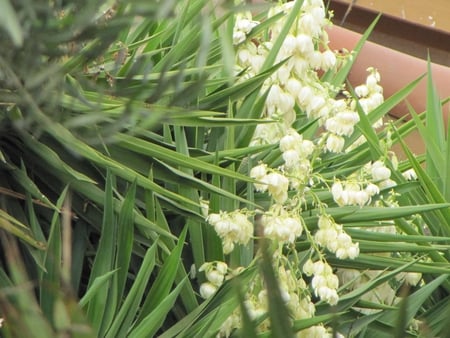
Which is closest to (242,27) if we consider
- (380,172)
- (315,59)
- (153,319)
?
(315,59)

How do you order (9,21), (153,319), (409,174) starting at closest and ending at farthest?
1. (9,21)
2. (153,319)
3. (409,174)

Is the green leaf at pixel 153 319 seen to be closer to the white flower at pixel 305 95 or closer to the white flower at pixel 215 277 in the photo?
the white flower at pixel 215 277

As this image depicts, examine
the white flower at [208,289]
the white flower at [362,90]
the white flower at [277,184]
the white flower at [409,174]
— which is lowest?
the white flower at [208,289]

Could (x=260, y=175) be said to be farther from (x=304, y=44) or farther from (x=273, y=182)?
(x=304, y=44)

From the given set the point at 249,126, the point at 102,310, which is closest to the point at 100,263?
the point at 102,310

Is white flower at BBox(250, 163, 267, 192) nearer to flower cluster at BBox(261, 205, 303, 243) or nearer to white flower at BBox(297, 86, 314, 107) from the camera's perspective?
flower cluster at BBox(261, 205, 303, 243)

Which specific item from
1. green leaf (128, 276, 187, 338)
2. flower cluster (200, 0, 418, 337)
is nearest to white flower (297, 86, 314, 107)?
flower cluster (200, 0, 418, 337)

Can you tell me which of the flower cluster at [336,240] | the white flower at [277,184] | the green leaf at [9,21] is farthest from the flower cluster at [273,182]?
the green leaf at [9,21]

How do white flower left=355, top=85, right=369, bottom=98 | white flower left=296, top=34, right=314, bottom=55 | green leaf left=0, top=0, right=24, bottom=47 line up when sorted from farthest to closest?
white flower left=355, top=85, right=369, bottom=98 → white flower left=296, top=34, right=314, bottom=55 → green leaf left=0, top=0, right=24, bottom=47
